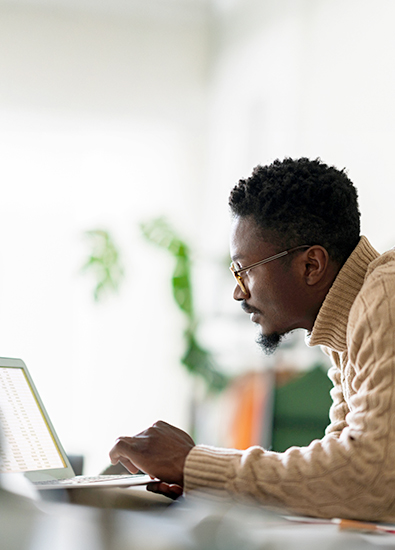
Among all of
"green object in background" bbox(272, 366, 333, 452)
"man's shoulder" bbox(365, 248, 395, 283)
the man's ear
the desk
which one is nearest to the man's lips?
the man's ear

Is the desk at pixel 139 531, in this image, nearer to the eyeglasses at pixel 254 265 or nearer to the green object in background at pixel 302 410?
the eyeglasses at pixel 254 265

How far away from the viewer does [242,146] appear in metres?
4.19

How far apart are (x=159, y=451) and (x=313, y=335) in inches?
15.7

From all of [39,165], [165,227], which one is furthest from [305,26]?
[39,165]

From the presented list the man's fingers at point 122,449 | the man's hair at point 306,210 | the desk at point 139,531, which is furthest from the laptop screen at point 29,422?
the desk at point 139,531

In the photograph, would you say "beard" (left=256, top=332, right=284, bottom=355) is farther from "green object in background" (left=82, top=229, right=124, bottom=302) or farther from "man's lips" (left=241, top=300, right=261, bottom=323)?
"green object in background" (left=82, top=229, right=124, bottom=302)

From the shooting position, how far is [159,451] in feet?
3.45

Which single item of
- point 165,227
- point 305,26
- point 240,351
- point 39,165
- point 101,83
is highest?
point 305,26

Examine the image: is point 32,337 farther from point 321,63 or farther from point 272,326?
point 272,326

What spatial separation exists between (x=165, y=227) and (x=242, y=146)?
0.81 metres

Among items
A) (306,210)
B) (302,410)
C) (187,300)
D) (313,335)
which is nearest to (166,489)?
(313,335)

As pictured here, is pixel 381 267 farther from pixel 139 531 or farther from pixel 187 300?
pixel 187 300

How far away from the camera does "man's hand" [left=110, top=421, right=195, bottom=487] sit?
3.39 feet

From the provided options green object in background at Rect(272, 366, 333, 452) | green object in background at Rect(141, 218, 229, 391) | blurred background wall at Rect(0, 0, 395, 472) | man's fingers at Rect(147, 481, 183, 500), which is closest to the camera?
man's fingers at Rect(147, 481, 183, 500)
